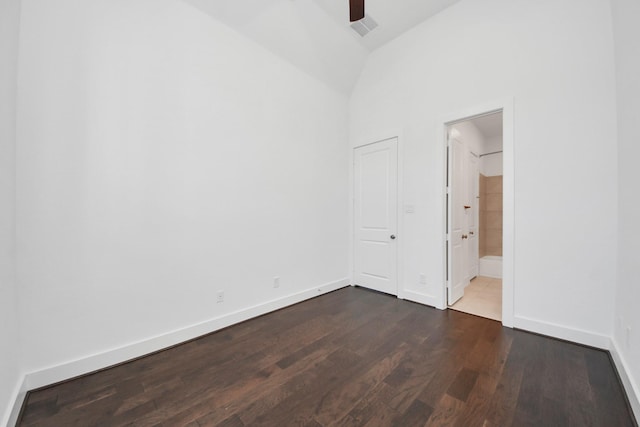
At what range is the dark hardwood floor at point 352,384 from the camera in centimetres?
138

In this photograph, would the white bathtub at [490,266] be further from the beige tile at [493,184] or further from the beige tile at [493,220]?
the beige tile at [493,184]

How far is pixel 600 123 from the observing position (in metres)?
2.02

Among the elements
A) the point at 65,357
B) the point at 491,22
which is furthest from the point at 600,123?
the point at 65,357

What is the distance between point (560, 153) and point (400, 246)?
183 centimetres

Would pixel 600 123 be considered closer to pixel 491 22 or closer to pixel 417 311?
pixel 491 22

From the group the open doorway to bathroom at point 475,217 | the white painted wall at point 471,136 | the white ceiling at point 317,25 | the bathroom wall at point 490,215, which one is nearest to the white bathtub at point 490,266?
the open doorway to bathroom at point 475,217

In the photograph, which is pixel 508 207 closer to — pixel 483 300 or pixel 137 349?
pixel 483 300

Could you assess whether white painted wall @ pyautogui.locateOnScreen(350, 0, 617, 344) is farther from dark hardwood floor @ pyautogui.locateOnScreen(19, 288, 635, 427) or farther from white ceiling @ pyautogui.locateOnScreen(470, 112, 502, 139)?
white ceiling @ pyautogui.locateOnScreen(470, 112, 502, 139)

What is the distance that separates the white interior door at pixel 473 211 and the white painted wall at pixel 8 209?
4.72m

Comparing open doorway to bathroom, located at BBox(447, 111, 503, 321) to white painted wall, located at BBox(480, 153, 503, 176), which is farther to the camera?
white painted wall, located at BBox(480, 153, 503, 176)

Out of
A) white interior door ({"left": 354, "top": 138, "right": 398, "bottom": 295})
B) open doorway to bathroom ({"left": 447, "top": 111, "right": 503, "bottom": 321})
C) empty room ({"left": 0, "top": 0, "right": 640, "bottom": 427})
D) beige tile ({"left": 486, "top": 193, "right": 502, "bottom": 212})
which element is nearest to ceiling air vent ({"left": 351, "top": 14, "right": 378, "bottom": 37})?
empty room ({"left": 0, "top": 0, "right": 640, "bottom": 427})

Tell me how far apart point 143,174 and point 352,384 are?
231cm

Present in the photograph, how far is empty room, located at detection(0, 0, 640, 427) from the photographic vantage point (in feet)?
5.04

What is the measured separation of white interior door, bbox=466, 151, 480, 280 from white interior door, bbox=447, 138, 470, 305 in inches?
8.9
